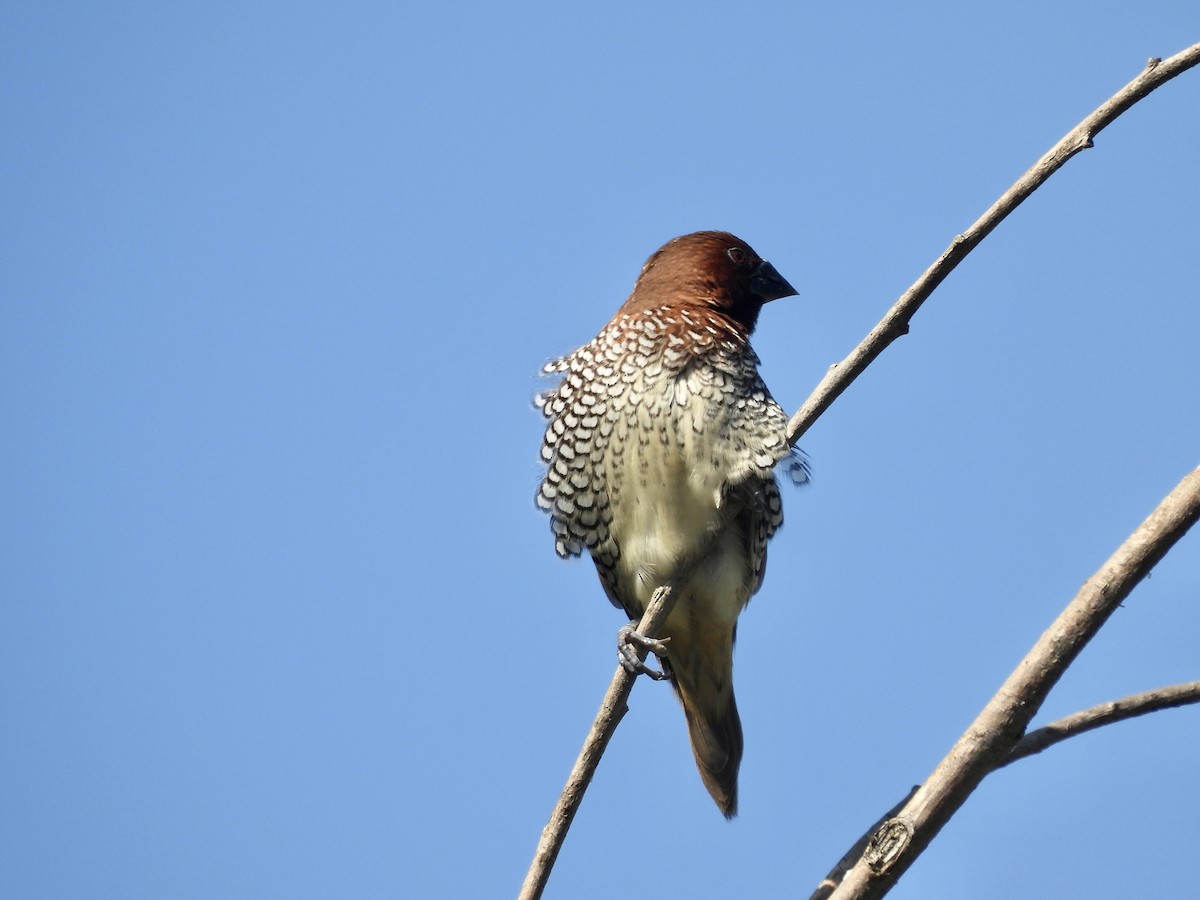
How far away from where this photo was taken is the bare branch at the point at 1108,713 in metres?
3.45

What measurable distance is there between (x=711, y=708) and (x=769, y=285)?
189 cm

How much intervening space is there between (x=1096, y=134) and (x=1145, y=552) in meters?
1.45

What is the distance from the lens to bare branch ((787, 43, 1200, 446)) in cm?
380

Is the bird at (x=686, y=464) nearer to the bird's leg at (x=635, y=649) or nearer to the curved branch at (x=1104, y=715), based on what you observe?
the bird's leg at (x=635, y=649)

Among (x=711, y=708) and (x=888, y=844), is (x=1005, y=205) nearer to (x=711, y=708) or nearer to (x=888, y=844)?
(x=888, y=844)

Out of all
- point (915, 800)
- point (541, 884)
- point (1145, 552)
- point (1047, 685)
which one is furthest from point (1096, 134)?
point (541, 884)

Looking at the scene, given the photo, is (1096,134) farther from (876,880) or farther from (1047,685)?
(876,880)

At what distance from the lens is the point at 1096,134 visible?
3.83 meters

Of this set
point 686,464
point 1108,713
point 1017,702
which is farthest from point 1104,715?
point 686,464

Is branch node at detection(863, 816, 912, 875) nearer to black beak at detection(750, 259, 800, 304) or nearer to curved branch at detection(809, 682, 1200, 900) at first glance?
curved branch at detection(809, 682, 1200, 900)

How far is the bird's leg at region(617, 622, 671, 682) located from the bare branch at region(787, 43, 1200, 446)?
1.06 metres

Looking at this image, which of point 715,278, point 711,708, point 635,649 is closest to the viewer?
point 635,649

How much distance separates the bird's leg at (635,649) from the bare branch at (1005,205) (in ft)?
3.49

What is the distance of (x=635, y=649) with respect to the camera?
4.40m
